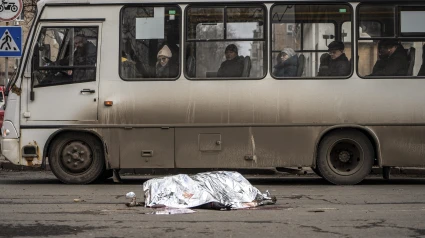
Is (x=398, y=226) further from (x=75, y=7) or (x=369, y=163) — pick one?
(x=75, y=7)

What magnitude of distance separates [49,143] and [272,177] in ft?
14.4

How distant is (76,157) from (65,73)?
128 centimetres

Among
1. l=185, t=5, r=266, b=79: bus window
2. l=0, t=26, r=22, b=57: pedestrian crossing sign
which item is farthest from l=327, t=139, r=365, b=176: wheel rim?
l=0, t=26, r=22, b=57: pedestrian crossing sign

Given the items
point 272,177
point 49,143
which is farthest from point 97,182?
point 272,177

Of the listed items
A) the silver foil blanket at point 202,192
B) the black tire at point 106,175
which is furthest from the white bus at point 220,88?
the silver foil blanket at point 202,192

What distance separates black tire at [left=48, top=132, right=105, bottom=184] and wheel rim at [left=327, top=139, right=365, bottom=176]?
3.48 m

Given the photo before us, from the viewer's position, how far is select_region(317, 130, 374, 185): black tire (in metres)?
13.8

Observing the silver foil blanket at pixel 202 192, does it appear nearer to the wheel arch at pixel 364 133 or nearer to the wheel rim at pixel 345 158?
the wheel arch at pixel 364 133

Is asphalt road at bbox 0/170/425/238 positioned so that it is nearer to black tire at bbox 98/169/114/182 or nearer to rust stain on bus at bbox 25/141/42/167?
rust stain on bus at bbox 25/141/42/167

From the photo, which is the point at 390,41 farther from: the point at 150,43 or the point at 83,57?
the point at 83,57

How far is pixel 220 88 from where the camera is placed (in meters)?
13.7

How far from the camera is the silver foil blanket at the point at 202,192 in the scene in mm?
10336

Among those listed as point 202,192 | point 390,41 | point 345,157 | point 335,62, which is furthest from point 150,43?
point 202,192

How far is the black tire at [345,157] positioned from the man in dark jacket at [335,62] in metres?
0.90
